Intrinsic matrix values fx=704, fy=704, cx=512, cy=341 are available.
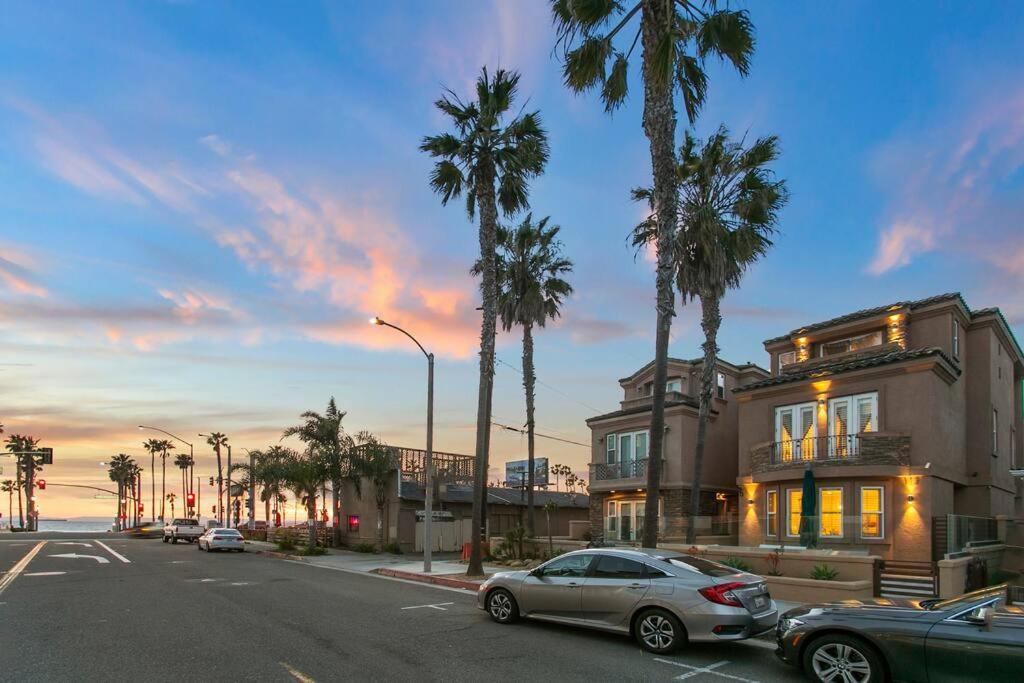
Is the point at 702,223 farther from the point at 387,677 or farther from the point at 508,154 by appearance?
the point at 387,677

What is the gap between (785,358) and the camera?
95.2 feet

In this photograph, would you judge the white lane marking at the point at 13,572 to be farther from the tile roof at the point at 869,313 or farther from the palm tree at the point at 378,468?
the tile roof at the point at 869,313

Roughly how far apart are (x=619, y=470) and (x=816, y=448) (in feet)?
31.5

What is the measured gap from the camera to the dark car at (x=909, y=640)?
679 centimetres

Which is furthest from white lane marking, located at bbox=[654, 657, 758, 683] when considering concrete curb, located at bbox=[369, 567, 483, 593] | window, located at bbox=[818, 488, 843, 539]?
window, located at bbox=[818, 488, 843, 539]

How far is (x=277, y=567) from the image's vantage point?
79.8 feet

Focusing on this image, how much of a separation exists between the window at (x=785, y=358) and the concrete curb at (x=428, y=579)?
1672 cm

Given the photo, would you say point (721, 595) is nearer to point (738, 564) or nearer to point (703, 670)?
point (703, 670)

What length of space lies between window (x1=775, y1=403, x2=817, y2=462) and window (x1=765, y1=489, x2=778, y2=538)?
131cm

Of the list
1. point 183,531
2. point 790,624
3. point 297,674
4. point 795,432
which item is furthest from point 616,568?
point 183,531

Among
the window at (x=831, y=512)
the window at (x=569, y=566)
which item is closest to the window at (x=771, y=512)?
the window at (x=831, y=512)

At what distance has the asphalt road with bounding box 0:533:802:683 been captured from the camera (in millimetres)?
8320

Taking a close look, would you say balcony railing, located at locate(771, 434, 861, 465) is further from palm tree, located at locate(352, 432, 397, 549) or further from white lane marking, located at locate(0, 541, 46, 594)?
white lane marking, located at locate(0, 541, 46, 594)

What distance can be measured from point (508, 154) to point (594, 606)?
49.8 ft
